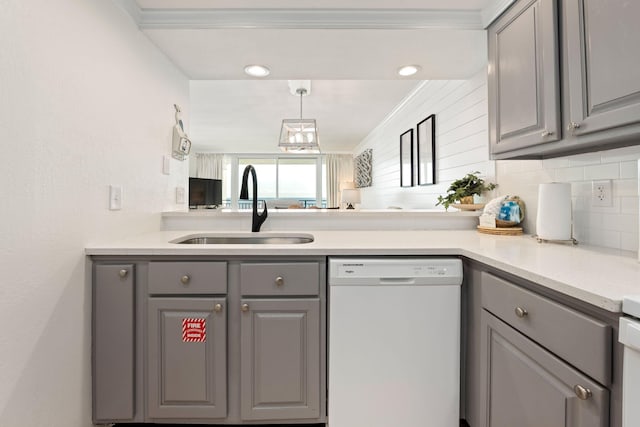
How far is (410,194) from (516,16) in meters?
2.43

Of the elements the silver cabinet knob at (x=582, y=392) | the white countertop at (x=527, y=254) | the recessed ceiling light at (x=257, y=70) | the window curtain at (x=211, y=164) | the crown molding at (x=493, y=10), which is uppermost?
the window curtain at (x=211, y=164)

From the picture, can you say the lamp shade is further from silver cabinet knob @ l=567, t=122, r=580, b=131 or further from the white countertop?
silver cabinet knob @ l=567, t=122, r=580, b=131

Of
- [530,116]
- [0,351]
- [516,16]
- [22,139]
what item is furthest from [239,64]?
[0,351]

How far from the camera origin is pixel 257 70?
211 cm

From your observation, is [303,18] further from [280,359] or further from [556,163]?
[280,359]

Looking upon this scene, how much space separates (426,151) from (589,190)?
1818mm

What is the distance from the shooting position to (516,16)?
55.8 inches

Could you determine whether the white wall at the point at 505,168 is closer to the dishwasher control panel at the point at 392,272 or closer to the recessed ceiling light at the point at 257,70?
the dishwasher control panel at the point at 392,272

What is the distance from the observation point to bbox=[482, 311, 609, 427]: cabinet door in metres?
0.74

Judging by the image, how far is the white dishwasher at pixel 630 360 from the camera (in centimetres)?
63

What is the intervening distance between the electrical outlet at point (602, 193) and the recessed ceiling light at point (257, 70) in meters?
1.94

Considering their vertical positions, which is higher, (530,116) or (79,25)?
(79,25)

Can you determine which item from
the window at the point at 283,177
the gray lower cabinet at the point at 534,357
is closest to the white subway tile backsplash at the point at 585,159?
the gray lower cabinet at the point at 534,357

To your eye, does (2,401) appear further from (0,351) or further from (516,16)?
(516,16)
